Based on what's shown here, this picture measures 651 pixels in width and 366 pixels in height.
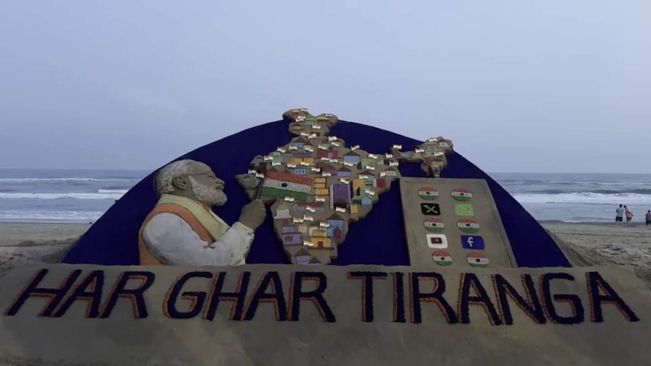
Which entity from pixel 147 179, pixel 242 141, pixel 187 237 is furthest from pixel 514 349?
pixel 147 179

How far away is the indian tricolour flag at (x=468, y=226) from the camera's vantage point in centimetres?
577

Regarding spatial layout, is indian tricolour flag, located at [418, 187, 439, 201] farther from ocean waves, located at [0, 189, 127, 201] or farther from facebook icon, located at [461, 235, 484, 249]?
ocean waves, located at [0, 189, 127, 201]

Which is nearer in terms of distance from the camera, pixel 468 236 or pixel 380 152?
pixel 468 236

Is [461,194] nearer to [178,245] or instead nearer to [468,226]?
[468,226]

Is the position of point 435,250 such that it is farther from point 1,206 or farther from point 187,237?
point 1,206

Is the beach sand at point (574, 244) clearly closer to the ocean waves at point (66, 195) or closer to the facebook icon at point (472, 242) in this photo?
the facebook icon at point (472, 242)

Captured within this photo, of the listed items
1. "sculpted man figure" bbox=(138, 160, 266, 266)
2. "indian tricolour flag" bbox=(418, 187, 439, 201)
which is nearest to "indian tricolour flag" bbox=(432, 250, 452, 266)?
"indian tricolour flag" bbox=(418, 187, 439, 201)

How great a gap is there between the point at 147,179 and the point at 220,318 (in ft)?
8.11

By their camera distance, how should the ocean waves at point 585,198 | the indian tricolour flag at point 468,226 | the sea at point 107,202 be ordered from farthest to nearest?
the ocean waves at point 585,198 → the sea at point 107,202 → the indian tricolour flag at point 468,226

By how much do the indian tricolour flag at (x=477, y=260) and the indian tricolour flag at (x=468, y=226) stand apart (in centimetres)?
26

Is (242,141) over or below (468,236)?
over

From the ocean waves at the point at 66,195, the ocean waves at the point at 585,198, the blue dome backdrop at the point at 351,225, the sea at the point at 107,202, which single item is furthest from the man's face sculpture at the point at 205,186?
the ocean waves at the point at 585,198

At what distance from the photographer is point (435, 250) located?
222 inches

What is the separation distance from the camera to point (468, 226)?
19.0ft
